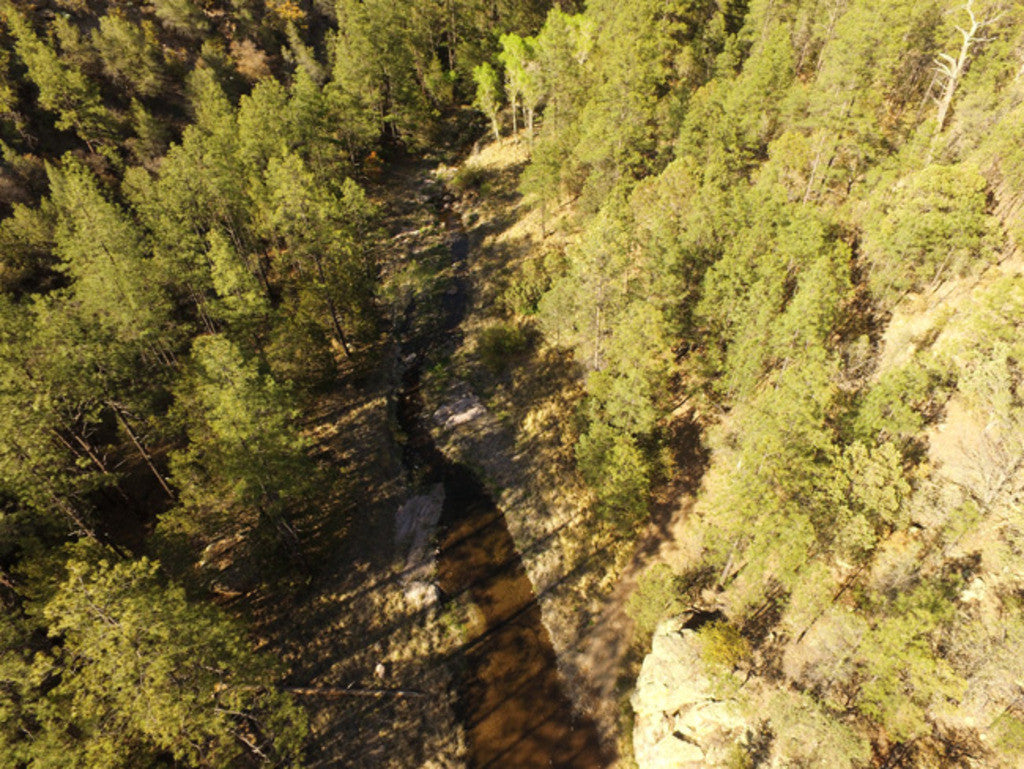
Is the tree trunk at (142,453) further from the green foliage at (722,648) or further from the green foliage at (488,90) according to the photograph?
the green foliage at (488,90)

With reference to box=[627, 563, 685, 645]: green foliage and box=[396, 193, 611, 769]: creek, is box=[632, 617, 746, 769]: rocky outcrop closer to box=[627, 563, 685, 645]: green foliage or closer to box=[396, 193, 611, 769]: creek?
box=[627, 563, 685, 645]: green foliage

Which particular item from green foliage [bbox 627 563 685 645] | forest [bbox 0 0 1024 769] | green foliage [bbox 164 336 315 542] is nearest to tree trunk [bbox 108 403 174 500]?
forest [bbox 0 0 1024 769]

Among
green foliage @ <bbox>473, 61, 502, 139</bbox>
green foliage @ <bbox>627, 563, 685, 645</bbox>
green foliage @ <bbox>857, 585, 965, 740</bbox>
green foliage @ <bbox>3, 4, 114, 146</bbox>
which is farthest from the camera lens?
green foliage @ <bbox>473, 61, 502, 139</bbox>

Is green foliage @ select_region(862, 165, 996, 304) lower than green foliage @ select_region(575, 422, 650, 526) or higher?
higher

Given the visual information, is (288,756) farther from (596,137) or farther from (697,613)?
(596,137)

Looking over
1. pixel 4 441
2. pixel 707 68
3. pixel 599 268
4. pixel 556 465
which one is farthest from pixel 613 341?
pixel 707 68

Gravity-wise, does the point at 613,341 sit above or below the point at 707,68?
below
